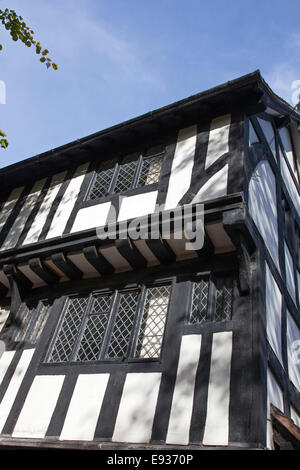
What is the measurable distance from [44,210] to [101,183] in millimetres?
1328

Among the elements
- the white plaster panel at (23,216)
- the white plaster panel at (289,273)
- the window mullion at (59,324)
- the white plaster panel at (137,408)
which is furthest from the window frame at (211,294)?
the white plaster panel at (23,216)

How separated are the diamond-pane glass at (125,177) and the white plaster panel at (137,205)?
0.46 metres

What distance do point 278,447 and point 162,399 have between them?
143 centimetres

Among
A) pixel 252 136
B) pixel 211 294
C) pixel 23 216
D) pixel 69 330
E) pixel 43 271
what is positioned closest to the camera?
pixel 211 294

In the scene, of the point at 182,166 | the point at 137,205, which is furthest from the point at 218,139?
the point at 137,205

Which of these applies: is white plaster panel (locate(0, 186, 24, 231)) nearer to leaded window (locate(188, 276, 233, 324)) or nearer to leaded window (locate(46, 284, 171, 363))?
leaded window (locate(46, 284, 171, 363))

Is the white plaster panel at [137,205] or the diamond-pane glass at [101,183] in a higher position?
the diamond-pane glass at [101,183]

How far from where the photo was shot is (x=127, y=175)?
788 centimetres

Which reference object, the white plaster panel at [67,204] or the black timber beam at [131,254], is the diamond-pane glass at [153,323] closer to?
the black timber beam at [131,254]

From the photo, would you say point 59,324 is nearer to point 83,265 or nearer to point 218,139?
point 83,265

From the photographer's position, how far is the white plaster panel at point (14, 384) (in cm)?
623

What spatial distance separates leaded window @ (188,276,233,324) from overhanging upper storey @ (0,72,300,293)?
473mm

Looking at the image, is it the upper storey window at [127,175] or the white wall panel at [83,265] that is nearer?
the white wall panel at [83,265]
